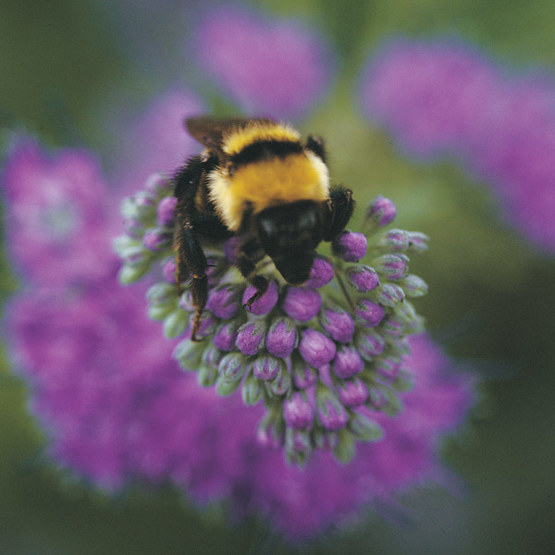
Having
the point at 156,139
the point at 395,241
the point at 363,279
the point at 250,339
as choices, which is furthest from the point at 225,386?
the point at 156,139

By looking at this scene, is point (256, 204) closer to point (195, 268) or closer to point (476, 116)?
point (195, 268)

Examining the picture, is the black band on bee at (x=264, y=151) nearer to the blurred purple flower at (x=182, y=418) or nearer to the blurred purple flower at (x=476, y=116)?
the blurred purple flower at (x=182, y=418)

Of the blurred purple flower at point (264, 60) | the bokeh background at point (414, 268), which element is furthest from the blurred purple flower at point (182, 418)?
the blurred purple flower at point (264, 60)

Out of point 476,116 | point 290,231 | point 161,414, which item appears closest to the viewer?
point 290,231

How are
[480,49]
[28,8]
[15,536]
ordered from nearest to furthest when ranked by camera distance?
[480,49] → [15,536] → [28,8]

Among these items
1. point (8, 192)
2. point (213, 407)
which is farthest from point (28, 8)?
point (213, 407)

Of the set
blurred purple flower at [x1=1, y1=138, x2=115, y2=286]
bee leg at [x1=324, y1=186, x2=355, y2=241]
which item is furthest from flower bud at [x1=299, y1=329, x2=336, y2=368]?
blurred purple flower at [x1=1, y1=138, x2=115, y2=286]

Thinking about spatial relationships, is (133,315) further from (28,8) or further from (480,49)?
(28,8)
